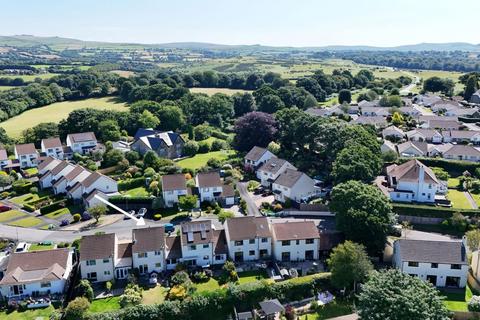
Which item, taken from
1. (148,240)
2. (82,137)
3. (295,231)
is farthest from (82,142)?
(295,231)

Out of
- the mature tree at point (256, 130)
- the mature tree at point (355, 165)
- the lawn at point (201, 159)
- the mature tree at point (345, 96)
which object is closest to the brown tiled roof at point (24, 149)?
the lawn at point (201, 159)

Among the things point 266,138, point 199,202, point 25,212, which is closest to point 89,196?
point 25,212

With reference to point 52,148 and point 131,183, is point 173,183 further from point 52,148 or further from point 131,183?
point 52,148

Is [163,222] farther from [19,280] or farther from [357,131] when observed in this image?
[357,131]

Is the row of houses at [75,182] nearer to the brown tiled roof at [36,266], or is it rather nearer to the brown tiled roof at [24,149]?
the brown tiled roof at [24,149]

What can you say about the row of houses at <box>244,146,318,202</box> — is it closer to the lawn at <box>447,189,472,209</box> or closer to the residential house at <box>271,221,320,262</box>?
the residential house at <box>271,221,320,262</box>

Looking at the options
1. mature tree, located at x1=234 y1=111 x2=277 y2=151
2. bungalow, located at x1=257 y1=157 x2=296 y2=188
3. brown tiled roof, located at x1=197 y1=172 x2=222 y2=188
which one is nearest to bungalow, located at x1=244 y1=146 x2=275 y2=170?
bungalow, located at x1=257 y1=157 x2=296 y2=188
